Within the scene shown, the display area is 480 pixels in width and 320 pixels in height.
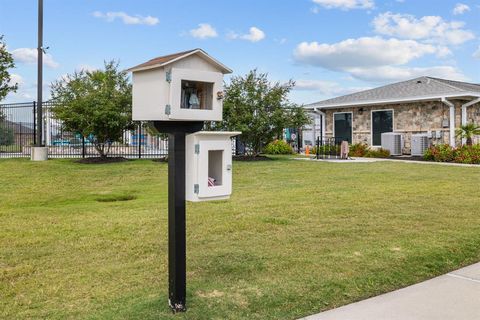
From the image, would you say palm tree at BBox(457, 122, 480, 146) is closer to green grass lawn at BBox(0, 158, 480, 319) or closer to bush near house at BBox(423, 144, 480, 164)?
bush near house at BBox(423, 144, 480, 164)

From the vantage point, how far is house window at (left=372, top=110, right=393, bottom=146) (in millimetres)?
20812

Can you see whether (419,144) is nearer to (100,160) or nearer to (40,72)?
(100,160)

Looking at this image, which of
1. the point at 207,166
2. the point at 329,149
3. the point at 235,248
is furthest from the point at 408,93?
the point at 207,166

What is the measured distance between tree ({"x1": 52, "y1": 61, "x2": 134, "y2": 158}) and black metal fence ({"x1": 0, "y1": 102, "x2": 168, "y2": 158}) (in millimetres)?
487

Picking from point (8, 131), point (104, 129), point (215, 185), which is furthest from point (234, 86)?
point (215, 185)

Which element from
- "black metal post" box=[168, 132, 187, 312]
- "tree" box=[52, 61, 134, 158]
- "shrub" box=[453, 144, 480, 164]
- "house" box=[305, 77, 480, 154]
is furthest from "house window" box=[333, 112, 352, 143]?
"black metal post" box=[168, 132, 187, 312]

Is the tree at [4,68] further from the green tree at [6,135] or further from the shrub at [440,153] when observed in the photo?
the shrub at [440,153]

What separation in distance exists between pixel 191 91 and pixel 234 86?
12.9 meters

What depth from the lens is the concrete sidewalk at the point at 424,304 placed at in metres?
3.28

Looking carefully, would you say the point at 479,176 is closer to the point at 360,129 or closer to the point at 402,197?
the point at 402,197

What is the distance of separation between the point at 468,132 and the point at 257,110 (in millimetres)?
8165

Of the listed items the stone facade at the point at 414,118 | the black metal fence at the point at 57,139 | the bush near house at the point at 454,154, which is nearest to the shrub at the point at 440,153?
the bush near house at the point at 454,154

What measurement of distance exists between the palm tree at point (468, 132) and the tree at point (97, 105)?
12337mm

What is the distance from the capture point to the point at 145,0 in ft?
32.1
